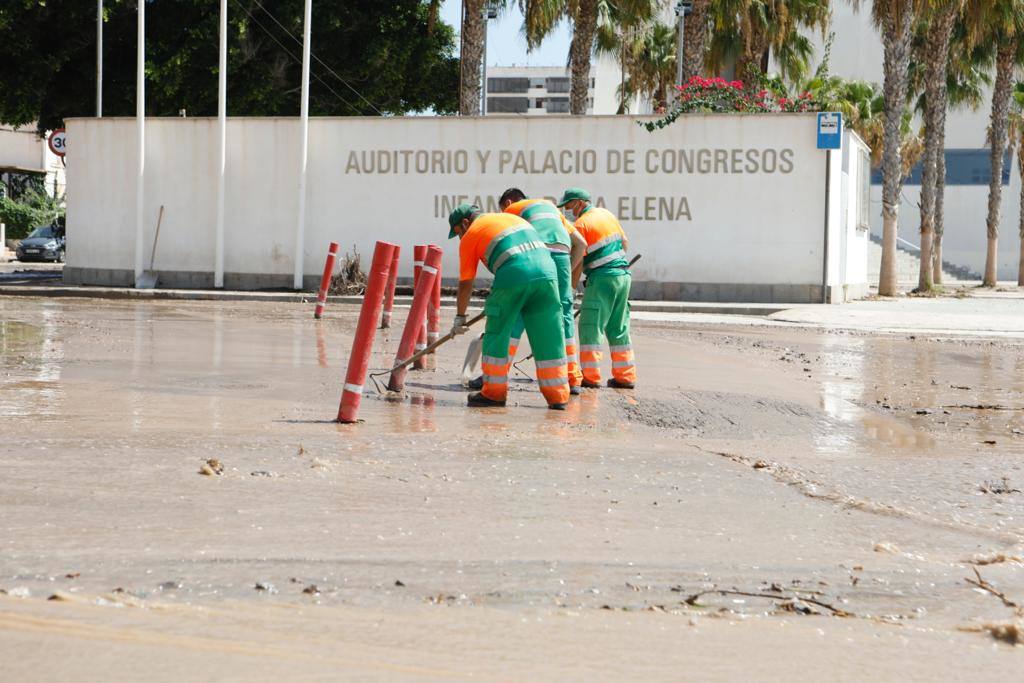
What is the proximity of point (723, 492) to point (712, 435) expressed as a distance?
2141 mm

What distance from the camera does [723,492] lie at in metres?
5.94

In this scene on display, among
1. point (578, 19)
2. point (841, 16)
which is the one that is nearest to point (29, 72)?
point (578, 19)

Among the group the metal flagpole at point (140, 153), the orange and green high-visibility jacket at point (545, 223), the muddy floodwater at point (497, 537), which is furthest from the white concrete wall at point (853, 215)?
the muddy floodwater at point (497, 537)

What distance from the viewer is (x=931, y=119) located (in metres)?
34.5

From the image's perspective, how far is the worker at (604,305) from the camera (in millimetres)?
10500

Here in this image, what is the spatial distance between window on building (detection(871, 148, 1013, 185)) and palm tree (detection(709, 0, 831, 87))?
79.4ft

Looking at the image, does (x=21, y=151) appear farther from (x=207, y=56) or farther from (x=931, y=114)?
(x=931, y=114)

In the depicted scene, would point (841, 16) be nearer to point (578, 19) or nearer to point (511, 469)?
point (578, 19)

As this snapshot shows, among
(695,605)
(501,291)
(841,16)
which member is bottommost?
(695,605)

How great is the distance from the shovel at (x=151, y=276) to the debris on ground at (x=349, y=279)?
4.12m

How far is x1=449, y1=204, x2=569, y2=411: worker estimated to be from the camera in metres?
8.86

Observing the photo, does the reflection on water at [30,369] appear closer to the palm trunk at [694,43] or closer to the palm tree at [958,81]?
the palm trunk at [694,43]

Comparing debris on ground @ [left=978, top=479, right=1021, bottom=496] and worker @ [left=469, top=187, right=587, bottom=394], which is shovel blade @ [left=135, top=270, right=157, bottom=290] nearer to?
worker @ [left=469, top=187, right=587, bottom=394]

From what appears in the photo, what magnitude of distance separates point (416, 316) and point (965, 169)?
194 feet
